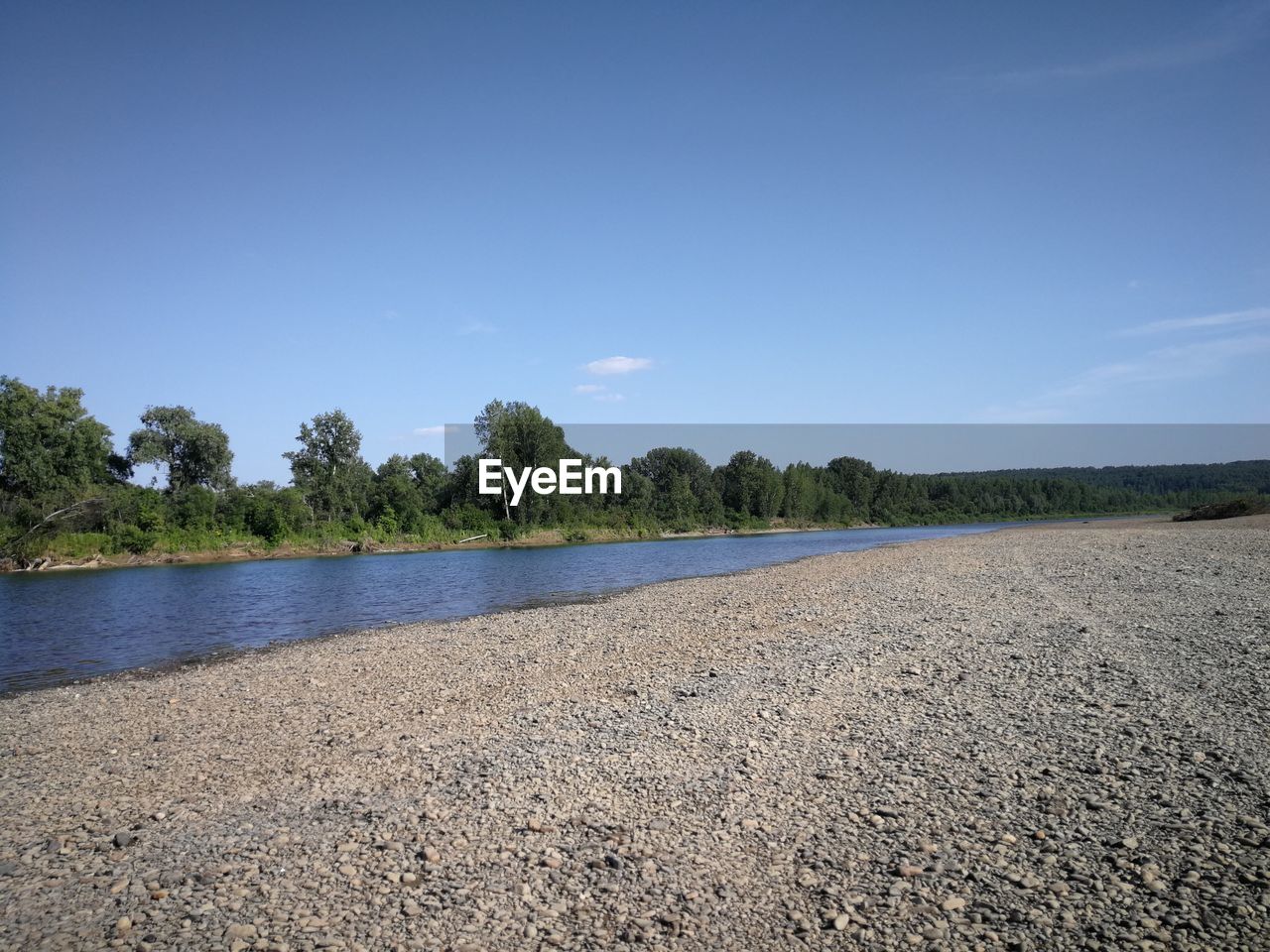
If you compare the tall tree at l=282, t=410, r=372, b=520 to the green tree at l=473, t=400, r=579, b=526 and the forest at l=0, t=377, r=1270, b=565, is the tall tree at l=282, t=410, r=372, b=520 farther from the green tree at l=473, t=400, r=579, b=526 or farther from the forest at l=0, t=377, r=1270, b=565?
the green tree at l=473, t=400, r=579, b=526

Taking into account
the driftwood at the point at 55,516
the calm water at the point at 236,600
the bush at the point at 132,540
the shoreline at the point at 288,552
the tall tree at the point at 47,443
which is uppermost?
the tall tree at the point at 47,443

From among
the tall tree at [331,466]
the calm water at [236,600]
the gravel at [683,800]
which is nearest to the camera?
the gravel at [683,800]

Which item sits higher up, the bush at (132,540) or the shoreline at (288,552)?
the bush at (132,540)

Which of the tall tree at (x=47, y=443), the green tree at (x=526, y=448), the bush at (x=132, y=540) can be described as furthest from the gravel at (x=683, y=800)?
the green tree at (x=526, y=448)

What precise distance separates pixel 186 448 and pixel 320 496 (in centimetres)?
1574

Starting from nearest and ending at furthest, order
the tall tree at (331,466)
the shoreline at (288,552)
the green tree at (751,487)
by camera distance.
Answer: the shoreline at (288,552)
the tall tree at (331,466)
the green tree at (751,487)

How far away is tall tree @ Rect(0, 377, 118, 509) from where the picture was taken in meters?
49.9

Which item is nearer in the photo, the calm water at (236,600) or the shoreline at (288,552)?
the calm water at (236,600)

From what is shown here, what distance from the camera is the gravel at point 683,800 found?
3996 millimetres

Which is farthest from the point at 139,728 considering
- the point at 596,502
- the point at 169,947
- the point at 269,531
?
the point at 596,502

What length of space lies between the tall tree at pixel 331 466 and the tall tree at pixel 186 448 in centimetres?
604

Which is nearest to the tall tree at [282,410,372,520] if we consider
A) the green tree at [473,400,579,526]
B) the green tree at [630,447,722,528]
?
Answer: the green tree at [473,400,579,526]

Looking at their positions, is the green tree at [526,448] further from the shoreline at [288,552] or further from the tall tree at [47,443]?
the tall tree at [47,443]

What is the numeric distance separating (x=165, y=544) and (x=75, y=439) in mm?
11483
